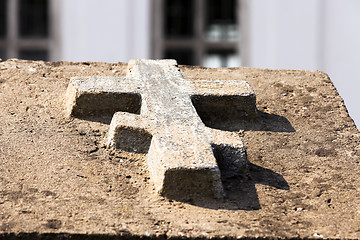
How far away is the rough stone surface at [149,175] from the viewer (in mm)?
2021

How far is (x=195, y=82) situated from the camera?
8.96 feet

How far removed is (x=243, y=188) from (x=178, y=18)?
398 centimetres

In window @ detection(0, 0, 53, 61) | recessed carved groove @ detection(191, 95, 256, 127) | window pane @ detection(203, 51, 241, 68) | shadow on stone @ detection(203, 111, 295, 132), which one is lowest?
window pane @ detection(203, 51, 241, 68)

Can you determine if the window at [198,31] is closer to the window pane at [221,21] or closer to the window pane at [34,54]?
the window pane at [221,21]

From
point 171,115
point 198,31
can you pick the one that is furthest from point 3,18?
point 171,115

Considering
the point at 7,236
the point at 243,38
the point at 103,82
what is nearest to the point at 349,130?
the point at 103,82

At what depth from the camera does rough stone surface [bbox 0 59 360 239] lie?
202 centimetres

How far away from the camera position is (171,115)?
2.46m

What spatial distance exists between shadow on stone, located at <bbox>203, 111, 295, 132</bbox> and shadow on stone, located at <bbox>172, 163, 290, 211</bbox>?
0.85 ft

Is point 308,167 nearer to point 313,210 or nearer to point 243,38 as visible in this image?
point 313,210

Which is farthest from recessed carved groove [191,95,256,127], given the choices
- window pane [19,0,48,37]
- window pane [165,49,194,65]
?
window pane [19,0,48,37]

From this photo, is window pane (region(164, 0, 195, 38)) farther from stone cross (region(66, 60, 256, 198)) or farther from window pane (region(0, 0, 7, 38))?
stone cross (region(66, 60, 256, 198))

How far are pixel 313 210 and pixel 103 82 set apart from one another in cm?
89

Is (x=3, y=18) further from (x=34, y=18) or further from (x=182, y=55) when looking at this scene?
(x=182, y=55)
